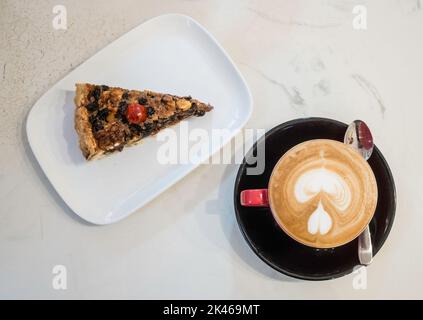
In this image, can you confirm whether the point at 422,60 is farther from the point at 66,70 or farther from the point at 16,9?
the point at 16,9

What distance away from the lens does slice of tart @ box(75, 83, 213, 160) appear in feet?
4.48

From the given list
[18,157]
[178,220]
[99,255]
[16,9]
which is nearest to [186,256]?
[178,220]

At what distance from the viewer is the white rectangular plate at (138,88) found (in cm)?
142

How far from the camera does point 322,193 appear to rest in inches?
45.6

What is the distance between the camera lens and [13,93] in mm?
1491

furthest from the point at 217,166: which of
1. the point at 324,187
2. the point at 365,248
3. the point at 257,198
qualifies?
the point at 365,248

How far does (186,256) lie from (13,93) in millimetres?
772

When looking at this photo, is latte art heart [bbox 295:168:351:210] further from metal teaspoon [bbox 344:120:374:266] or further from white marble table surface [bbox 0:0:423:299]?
white marble table surface [bbox 0:0:423:299]

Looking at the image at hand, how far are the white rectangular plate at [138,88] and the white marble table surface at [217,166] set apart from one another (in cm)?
7

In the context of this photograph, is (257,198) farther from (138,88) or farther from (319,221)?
(138,88)

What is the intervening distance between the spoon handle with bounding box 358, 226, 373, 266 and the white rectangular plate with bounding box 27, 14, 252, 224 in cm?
49

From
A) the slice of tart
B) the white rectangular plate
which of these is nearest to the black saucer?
the white rectangular plate

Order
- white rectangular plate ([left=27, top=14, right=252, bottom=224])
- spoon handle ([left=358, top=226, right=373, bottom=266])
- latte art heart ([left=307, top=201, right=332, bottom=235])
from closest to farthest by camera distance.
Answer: latte art heart ([left=307, top=201, right=332, bottom=235])
spoon handle ([left=358, top=226, right=373, bottom=266])
white rectangular plate ([left=27, top=14, right=252, bottom=224])

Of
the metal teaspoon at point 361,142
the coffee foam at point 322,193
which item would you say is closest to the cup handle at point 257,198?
the coffee foam at point 322,193
